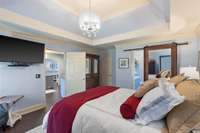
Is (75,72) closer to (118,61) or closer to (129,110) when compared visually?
(118,61)

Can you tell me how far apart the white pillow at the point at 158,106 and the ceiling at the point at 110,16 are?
4.94 ft

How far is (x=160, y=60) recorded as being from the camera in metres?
3.83

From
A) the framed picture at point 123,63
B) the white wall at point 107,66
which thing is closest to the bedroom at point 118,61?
the framed picture at point 123,63

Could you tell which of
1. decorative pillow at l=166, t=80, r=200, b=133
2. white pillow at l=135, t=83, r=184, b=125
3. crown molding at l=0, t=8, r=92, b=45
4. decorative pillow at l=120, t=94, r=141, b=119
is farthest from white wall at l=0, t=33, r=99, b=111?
decorative pillow at l=166, t=80, r=200, b=133

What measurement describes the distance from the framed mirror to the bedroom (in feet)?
0.08

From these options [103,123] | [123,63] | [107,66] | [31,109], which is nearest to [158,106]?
[103,123]

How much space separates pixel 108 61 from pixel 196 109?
5239mm

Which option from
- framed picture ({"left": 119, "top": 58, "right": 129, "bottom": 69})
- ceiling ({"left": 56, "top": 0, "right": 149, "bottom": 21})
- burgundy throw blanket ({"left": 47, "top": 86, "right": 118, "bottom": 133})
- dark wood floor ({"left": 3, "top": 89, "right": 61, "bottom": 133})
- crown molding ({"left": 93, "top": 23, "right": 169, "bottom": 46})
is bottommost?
dark wood floor ({"left": 3, "top": 89, "right": 61, "bottom": 133})

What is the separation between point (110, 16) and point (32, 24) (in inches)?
78.3

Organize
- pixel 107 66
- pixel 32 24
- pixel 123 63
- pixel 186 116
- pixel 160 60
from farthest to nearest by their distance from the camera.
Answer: pixel 107 66 → pixel 123 63 → pixel 160 60 → pixel 32 24 → pixel 186 116

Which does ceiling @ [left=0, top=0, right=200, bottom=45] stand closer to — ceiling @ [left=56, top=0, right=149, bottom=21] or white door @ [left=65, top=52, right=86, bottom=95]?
ceiling @ [left=56, top=0, right=149, bottom=21]

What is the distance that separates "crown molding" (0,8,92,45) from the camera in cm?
261

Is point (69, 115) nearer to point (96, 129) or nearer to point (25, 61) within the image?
point (96, 129)

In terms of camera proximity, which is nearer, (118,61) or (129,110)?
(129,110)
